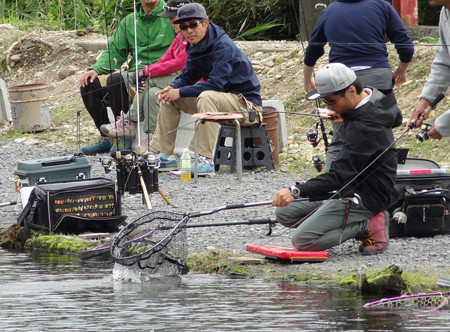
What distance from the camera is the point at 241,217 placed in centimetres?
759

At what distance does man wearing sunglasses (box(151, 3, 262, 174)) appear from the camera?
29.9 feet

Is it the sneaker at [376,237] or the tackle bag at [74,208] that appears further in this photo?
the tackle bag at [74,208]

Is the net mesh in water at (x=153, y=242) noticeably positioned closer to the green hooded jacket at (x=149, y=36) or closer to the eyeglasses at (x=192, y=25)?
the eyeglasses at (x=192, y=25)

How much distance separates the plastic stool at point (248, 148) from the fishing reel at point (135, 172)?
1.71 metres

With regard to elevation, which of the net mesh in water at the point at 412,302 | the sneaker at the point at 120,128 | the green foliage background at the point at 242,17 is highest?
the green foliage background at the point at 242,17

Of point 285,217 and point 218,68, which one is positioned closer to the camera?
point 285,217

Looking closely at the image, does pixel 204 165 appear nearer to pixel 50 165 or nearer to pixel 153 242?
pixel 50 165

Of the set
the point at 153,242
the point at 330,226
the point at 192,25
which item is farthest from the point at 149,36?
the point at 330,226

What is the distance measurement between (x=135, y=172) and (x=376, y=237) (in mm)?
2343

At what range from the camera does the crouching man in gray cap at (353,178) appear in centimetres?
581

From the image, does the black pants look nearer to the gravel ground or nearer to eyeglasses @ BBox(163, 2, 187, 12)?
the gravel ground

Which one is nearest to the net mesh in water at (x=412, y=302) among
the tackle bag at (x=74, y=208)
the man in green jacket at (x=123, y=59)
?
the tackle bag at (x=74, y=208)

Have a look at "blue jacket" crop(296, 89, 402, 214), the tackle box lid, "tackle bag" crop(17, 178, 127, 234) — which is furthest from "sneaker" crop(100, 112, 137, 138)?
"blue jacket" crop(296, 89, 402, 214)

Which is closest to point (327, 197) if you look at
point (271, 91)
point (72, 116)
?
point (271, 91)
